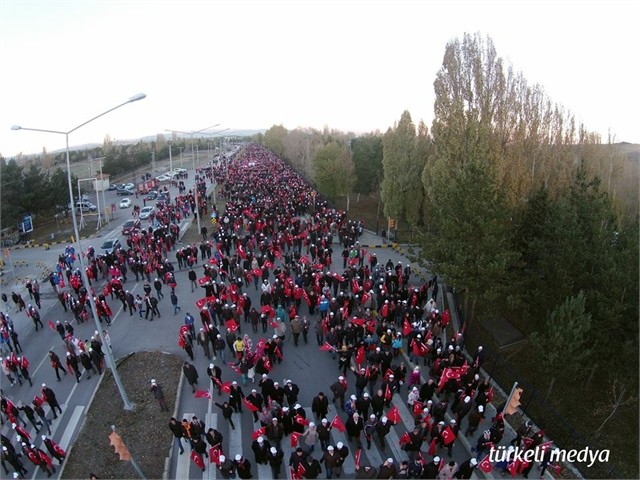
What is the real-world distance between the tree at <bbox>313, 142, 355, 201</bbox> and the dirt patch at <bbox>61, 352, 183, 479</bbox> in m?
28.2

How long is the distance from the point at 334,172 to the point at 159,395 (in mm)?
31334

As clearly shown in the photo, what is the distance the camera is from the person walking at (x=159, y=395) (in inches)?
483

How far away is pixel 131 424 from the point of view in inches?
488

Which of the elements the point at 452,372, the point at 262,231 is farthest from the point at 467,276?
the point at 262,231

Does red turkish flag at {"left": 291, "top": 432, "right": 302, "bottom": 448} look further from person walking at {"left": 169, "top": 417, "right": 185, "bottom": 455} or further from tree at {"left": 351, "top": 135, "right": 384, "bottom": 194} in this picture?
tree at {"left": 351, "top": 135, "right": 384, "bottom": 194}

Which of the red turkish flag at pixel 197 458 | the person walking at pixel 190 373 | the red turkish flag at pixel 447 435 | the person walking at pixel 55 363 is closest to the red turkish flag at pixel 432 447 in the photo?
the red turkish flag at pixel 447 435

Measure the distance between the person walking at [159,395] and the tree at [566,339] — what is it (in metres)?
11.8

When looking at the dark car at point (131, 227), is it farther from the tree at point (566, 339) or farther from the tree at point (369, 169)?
the tree at point (566, 339)

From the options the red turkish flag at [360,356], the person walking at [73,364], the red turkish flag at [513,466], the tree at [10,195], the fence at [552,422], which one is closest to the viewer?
the red turkish flag at [513,466]

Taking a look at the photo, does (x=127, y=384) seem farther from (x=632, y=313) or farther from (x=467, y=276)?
(x=632, y=313)

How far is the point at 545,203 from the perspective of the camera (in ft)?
60.5

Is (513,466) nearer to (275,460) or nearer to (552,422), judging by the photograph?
(552,422)

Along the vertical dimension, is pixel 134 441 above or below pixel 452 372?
below

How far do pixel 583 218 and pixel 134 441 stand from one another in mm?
17207
